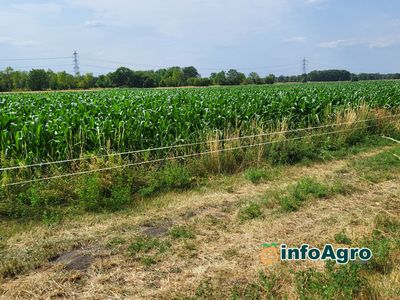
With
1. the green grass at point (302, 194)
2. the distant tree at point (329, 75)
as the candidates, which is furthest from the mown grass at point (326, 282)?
the distant tree at point (329, 75)

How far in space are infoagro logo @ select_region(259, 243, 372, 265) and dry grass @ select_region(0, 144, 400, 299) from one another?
0.15 metres

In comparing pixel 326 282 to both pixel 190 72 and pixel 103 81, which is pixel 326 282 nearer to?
pixel 103 81

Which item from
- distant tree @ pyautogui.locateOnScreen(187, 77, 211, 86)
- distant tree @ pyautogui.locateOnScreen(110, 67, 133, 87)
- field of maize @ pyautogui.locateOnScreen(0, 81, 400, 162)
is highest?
distant tree @ pyautogui.locateOnScreen(110, 67, 133, 87)

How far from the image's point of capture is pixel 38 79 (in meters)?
74.7

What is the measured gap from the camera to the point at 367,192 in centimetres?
699

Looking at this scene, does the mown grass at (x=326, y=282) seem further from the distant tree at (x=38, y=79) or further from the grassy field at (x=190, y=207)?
the distant tree at (x=38, y=79)

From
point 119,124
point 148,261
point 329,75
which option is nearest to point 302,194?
point 148,261

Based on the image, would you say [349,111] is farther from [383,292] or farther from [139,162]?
[383,292]

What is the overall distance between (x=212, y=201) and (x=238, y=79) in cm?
8383

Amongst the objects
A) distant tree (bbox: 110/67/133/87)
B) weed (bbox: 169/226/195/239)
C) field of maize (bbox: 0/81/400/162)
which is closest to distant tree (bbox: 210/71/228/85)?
distant tree (bbox: 110/67/133/87)

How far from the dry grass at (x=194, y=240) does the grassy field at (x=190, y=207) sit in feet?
0.07

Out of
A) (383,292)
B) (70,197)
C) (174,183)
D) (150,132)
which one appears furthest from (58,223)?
(383,292)

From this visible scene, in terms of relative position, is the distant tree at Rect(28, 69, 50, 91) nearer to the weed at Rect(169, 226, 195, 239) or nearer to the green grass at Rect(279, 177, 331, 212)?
the green grass at Rect(279, 177, 331, 212)

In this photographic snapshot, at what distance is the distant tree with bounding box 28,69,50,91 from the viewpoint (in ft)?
242
